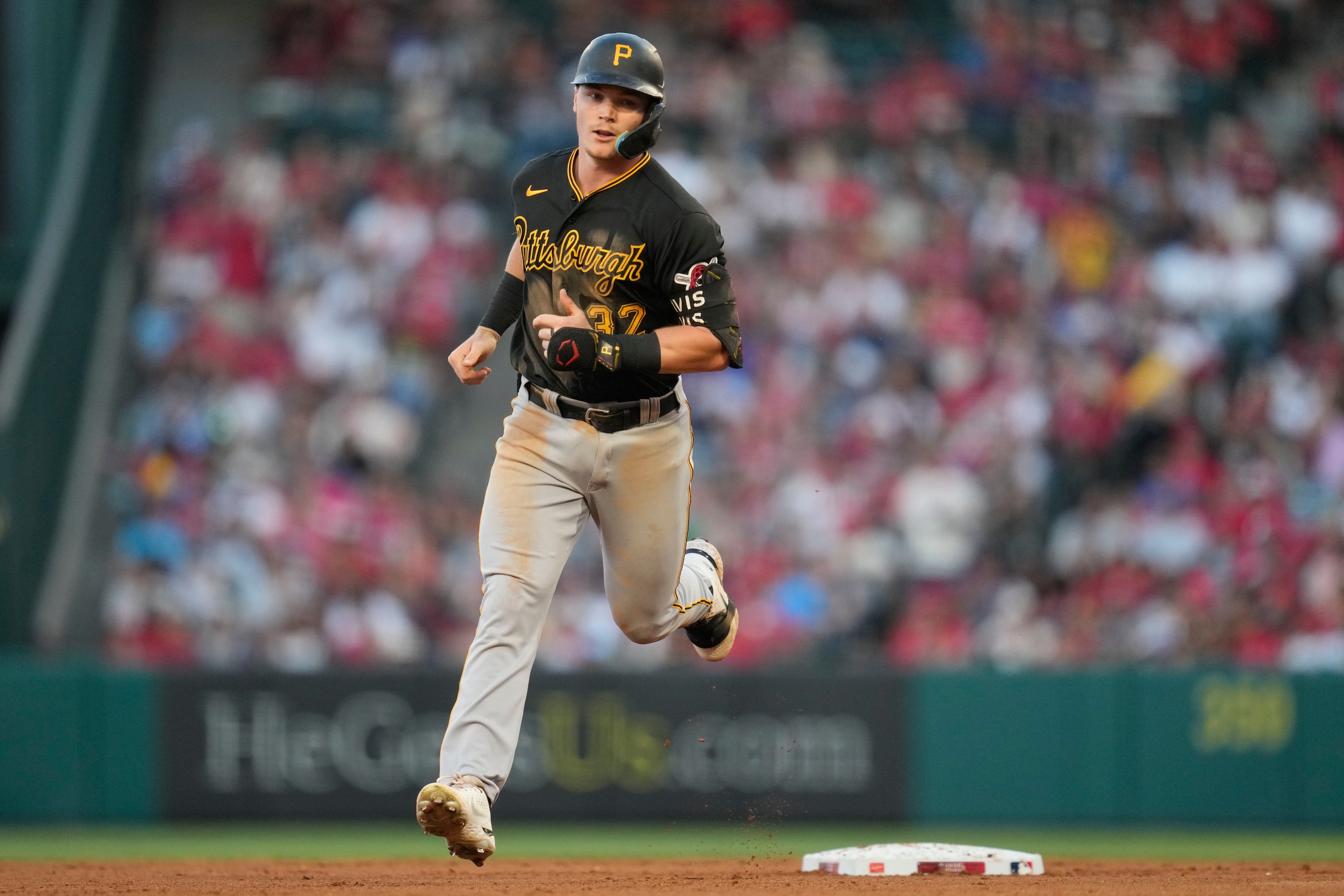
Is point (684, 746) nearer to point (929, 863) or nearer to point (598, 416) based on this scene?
point (929, 863)

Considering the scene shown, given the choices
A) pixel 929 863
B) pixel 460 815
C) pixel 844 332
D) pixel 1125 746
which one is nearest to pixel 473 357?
pixel 460 815

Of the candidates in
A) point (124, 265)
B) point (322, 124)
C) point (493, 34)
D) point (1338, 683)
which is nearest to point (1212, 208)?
point (1338, 683)

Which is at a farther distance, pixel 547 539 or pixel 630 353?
pixel 547 539

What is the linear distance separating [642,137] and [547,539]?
1.33 m

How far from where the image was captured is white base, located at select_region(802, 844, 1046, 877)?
273 inches

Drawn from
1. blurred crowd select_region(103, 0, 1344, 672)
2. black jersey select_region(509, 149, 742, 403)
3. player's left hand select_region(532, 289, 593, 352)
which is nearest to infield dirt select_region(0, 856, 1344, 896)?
black jersey select_region(509, 149, 742, 403)

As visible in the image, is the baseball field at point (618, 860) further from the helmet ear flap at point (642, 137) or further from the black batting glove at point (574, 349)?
the helmet ear flap at point (642, 137)

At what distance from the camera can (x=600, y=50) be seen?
5852mm

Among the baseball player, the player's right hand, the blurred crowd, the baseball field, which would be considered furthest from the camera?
the blurred crowd

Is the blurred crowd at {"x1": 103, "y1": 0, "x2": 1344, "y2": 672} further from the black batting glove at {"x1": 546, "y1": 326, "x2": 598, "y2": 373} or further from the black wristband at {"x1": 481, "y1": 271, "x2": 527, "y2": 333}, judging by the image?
the black batting glove at {"x1": 546, "y1": 326, "x2": 598, "y2": 373}

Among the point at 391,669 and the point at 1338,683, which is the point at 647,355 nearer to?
the point at 391,669

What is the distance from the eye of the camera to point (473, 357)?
6035 millimetres

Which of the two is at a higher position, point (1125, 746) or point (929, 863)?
point (1125, 746)

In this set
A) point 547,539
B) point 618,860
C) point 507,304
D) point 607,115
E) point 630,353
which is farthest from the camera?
point 618,860
